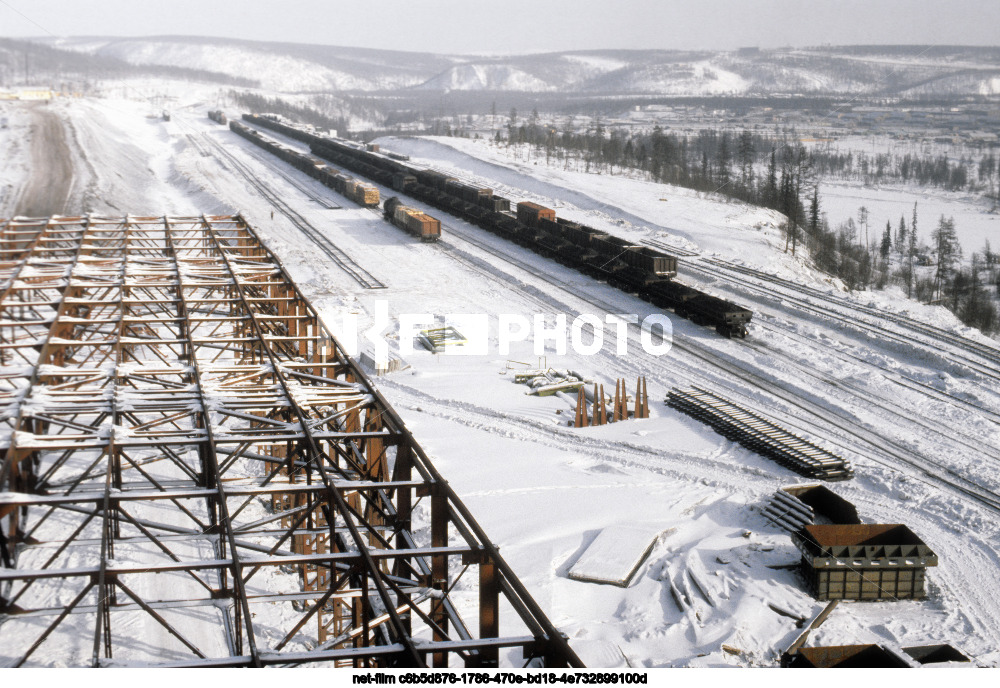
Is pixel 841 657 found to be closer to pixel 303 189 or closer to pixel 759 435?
pixel 759 435

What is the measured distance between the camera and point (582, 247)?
45688 mm

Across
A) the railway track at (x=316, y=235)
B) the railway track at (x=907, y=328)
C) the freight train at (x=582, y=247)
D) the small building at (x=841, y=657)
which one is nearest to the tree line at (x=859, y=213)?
the railway track at (x=907, y=328)

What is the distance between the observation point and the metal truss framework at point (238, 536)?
1120cm

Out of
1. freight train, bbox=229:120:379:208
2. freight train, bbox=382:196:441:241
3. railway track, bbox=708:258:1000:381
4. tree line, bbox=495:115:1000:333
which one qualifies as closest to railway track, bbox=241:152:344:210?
freight train, bbox=229:120:379:208

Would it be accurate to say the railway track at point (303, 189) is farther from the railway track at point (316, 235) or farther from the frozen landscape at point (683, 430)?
the railway track at point (316, 235)

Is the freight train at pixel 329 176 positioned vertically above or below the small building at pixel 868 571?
above

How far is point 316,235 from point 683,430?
33468 millimetres

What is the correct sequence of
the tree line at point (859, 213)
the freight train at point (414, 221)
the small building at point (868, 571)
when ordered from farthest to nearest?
the tree line at point (859, 213)
the freight train at point (414, 221)
the small building at point (868, 571)

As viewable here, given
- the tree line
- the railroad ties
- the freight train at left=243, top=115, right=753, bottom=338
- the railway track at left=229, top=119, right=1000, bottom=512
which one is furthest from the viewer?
the tree line

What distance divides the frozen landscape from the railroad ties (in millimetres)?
324

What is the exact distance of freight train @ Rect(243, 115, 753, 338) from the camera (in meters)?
35.9

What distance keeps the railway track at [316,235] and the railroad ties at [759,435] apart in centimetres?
1925

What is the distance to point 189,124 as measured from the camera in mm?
127625

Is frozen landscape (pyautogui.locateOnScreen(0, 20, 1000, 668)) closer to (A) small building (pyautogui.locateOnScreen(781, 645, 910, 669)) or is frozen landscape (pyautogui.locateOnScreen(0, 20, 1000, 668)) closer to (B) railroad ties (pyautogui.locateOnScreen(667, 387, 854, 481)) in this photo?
(B) railroad ties (pyautogui.locateOnScreen(667, 387, 854, 481))
